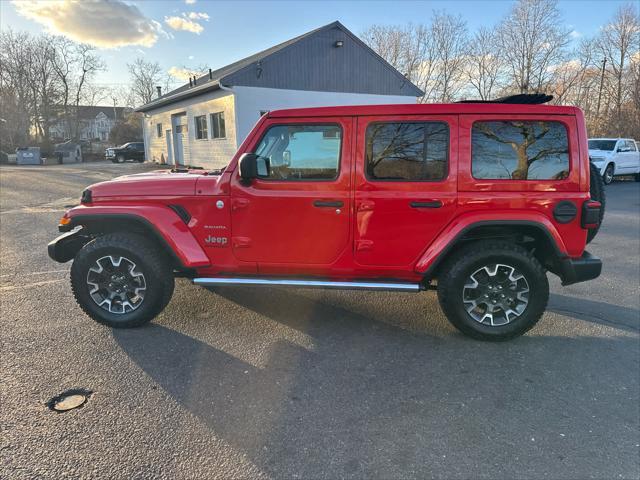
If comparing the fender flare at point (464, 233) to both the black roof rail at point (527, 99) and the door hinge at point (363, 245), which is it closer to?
the door hinge at point (363, 245)

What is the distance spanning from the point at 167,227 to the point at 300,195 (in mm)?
1222

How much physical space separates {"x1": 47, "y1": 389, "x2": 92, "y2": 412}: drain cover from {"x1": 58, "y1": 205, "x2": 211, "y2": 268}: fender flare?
1284 mm

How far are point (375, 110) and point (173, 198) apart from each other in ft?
6.31

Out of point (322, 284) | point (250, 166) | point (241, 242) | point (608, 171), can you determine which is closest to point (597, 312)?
point (322, 284)

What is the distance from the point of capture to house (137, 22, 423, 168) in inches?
691

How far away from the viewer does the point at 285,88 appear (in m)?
18.4

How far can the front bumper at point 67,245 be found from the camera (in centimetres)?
392

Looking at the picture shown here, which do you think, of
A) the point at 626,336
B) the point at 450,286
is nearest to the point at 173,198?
the point at 450,286

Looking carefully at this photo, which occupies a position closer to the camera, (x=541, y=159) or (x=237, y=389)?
(x=237, y=389)

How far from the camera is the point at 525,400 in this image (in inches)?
109

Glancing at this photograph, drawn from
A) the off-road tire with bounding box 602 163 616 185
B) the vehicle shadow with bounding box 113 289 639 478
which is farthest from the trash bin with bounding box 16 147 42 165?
the off-road tire with bounding box 602 163 616 185

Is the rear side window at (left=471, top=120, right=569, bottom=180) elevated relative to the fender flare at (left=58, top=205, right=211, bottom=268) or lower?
elevated

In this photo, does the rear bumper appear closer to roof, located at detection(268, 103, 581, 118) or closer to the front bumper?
roof, located at detection(268, 103, 581, 118)

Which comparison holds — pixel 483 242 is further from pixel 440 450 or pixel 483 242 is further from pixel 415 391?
pixel 440 450
